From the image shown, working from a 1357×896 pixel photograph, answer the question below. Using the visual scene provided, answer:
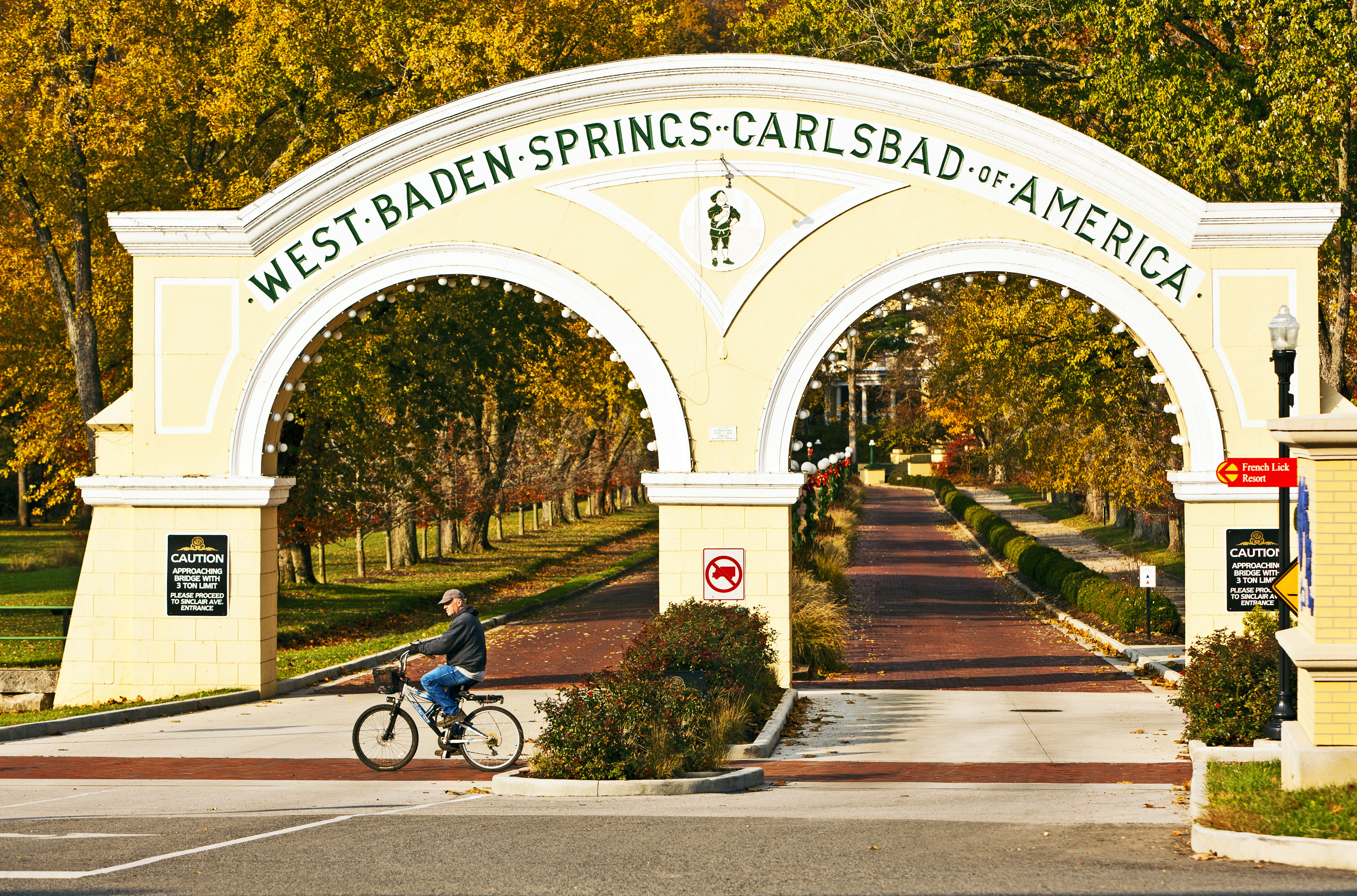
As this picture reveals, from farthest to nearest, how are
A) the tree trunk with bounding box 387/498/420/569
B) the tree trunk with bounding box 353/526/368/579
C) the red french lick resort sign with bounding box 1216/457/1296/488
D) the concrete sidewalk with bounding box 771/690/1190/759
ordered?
the tree trunk with bounding box 387/498/420/569
the tree trunk with bounding box 353/526/368/579
the red french lick resort sign with bounding box 1216/457/1296/488
the concrete sidewalk with bounding box 771/690/1190/759

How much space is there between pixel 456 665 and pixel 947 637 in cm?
1750

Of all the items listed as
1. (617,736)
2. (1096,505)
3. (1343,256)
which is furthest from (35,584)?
(1096,505)

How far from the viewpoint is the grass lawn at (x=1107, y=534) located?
138ft

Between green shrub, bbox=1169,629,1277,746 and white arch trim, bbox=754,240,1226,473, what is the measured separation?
5440 mm

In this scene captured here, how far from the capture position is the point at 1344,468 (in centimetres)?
992

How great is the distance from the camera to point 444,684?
1319cm

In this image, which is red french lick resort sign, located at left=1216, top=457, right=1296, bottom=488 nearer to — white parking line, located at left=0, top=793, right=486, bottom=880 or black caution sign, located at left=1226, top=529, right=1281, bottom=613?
black caution sign, located at left=1226, top=529, right=1281, bottom=613

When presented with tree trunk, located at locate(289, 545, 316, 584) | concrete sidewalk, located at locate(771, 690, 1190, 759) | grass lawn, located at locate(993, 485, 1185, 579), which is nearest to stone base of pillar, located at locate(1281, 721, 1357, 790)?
concrete sidewalk, located at locate(771, 690, 1190, 759)

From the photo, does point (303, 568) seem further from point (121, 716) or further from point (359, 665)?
point (121, 716)

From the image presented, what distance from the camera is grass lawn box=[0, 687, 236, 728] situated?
56.9ft

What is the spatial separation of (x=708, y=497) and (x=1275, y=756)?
8233 mm

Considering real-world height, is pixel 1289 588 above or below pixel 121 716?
above

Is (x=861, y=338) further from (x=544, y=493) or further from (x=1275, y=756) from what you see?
(x=1275, y=756)

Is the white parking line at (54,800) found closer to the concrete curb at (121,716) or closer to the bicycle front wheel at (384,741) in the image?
the bicycle front wheel at (384,741)
